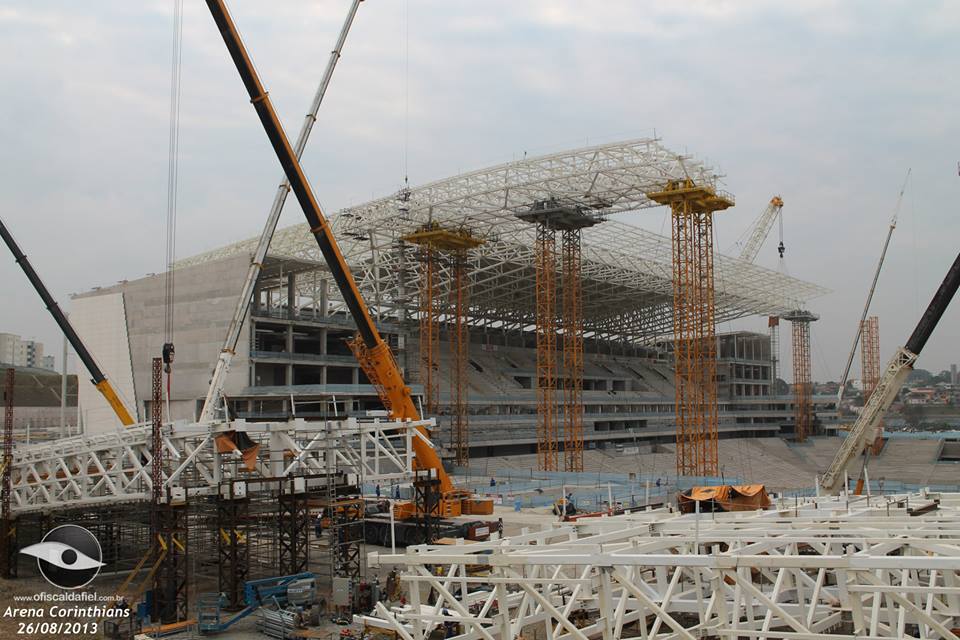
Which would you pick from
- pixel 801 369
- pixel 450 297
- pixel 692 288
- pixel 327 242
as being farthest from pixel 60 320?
pixel 801 369

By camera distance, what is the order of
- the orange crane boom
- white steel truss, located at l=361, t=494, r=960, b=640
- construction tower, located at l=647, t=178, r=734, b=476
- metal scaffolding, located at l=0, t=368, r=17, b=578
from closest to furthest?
white steel truss, located at l=361, t=494, r=960, b=640 → metal scaffolding, located at l=0, t=368, r=17, b=578 → the orange crane boom → construction tower, located at l=647, t=178, r=734, b=476

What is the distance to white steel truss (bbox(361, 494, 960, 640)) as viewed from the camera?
40.6 feet

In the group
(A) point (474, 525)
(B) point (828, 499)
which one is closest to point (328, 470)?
(A) point (474, 525)

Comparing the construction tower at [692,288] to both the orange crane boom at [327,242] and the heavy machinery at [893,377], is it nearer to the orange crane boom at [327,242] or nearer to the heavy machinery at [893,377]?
the heavy machinery at [893,377]

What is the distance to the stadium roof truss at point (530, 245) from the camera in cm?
5862

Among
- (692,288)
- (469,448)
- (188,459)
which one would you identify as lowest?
(469,448)

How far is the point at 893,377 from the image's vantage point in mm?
41188

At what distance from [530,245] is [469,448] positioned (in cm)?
1970

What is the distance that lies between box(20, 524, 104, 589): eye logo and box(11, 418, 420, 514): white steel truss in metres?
1.06

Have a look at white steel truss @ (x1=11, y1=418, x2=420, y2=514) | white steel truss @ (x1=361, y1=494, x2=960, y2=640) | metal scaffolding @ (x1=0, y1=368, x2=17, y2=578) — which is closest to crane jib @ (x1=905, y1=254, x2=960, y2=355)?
white steel truss @ (x1=361, y1=494, x2=960, y2=640)

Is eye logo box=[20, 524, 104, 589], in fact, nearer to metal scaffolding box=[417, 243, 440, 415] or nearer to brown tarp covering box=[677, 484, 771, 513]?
brown tarp covering box=[677, 484, 771, 513]

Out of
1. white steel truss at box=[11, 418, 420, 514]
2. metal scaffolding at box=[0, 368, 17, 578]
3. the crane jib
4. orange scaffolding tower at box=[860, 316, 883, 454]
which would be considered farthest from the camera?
orange scaffolding tower at box=[860, 316, 883, 454]

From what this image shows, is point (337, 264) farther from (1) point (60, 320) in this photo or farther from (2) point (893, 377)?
(2) point (893, 377)

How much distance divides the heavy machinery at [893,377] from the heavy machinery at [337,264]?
69.2ft
